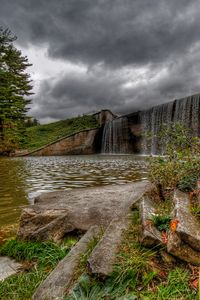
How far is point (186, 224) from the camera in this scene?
6.35ft

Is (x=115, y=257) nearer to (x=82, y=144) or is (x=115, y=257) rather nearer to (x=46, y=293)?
(x=46, y=293)

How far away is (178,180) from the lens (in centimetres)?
318

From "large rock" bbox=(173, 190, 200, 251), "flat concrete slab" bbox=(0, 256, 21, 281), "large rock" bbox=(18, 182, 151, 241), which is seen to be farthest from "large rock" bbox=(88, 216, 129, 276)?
"flat concrete slab" bbox=(0, 256, 21, 281)

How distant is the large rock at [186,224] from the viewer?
1.78 metres

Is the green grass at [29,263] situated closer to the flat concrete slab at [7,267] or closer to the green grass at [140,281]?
the flat concrete slab at [7,267]

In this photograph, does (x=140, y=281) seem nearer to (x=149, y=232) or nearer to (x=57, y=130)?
(x=149, y=232)

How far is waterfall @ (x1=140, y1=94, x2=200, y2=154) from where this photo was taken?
20.0 metres

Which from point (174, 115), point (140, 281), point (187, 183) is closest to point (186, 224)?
point (140, 281)

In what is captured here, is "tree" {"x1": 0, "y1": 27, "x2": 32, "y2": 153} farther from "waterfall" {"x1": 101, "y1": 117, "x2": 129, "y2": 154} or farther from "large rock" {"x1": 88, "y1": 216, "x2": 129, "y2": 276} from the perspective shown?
"large rock" {"x1": 88, "y1": 216, "x2": 129, "y2": 276}

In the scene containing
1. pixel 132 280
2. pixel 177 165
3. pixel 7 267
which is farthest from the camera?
pixel 177 165

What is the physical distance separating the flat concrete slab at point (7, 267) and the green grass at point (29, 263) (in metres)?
0.06

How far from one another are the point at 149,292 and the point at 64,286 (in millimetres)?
601

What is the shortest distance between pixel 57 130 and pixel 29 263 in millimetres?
38233

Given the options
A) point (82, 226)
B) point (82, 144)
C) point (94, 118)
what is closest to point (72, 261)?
point (82, 226)
